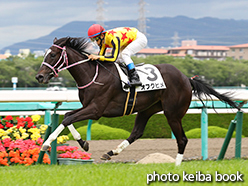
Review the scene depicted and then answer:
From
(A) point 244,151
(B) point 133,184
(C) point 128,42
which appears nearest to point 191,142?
(A) point 244,151

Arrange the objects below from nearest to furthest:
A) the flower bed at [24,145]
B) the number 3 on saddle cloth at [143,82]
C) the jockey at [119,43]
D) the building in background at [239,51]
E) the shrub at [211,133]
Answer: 1. the jockey at [119,43]
2. the number 3 on saddle cloth at [143,82]
3. the flower bed at [24,145]
4. the shrub at [211,133]
5. the building in background at [239,51]

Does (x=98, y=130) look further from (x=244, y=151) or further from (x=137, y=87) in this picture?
(x=137, y=87)

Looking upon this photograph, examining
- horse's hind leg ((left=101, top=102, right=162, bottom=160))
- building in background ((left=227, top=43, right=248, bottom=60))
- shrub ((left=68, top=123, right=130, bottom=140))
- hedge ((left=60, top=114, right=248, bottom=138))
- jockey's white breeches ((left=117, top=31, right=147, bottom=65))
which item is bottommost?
building in background ((left=227, top=43, right=248, bottom=60))

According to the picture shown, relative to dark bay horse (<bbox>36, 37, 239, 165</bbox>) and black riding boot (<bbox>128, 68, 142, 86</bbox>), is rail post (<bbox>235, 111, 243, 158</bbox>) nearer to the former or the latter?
dark bay horse (<bbox>36, 37, 239, 165</bbox>)

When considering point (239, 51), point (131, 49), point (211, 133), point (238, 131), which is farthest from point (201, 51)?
point (131, 49)

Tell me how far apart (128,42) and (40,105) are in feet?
6.31

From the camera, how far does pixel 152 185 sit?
3139mm

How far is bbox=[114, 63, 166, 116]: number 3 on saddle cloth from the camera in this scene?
4684 millimetres

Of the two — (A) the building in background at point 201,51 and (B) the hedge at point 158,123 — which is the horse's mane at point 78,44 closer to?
(B) the hedge at point 158,123

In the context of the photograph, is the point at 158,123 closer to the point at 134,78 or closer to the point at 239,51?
the point at 134,78

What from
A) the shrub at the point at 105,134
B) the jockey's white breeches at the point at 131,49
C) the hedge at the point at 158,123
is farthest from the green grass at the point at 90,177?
the hedge at the point at 158,123

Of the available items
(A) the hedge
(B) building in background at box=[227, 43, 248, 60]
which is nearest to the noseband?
(A) the hedge

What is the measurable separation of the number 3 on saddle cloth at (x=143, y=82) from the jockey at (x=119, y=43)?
0.30 feet

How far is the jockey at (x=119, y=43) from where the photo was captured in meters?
4.58
